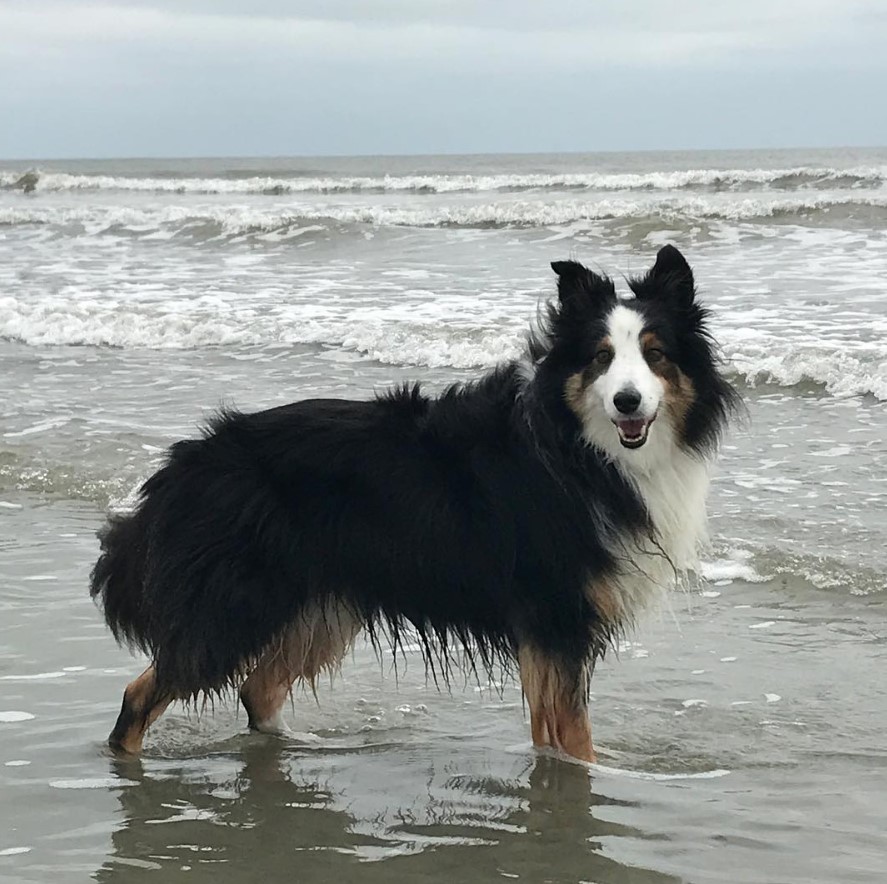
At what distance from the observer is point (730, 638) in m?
5.39

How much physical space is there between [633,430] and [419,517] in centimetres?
78

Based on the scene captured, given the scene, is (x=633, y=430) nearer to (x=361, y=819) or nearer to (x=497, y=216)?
(x=361, y=819)

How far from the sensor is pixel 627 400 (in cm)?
400

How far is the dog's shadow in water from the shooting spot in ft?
11.5

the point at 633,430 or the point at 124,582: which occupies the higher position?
the point at 633,430

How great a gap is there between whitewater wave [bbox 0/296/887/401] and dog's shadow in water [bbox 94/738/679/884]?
19.9 ft

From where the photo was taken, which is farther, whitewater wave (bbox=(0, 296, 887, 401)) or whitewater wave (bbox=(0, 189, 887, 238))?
whitewater wave (bbox=(0, 189, 887, 238))

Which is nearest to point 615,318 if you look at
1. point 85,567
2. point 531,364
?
point 531,364

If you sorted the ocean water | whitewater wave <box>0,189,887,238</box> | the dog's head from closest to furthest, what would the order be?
the ocean water < the dog's head < whitewater wave <box>0,189,887,238</box>

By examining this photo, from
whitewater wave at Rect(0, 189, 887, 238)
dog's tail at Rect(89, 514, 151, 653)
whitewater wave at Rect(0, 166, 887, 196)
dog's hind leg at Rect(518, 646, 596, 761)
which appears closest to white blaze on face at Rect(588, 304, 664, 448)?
dog's hind leg at Rect(518, 646, 596, 761)

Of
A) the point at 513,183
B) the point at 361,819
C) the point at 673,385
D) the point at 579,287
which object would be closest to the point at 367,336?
the point at 579,287

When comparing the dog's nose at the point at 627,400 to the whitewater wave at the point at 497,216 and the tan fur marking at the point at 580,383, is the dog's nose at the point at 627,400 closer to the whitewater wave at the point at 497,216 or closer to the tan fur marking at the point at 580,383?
the tan fur marking at the point at 580,383

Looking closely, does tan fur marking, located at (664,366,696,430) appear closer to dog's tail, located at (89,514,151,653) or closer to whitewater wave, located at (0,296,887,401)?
dog's tail, located at (89,514,151,653)

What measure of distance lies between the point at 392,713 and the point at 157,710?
0.95 m
